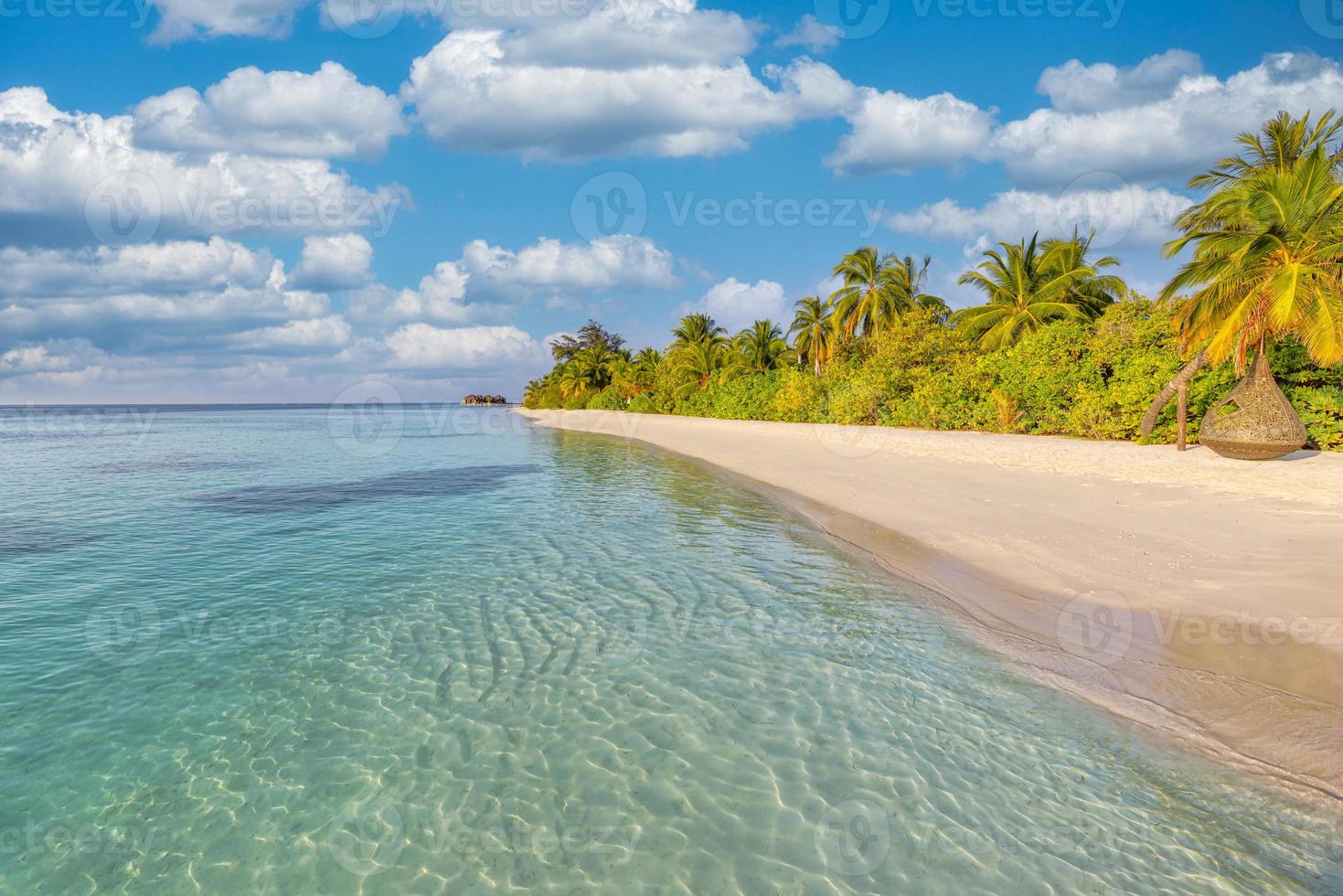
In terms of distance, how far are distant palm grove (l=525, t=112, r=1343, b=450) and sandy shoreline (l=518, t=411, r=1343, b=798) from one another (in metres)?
2.89

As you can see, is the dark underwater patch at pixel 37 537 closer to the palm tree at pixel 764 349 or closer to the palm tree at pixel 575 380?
the palm tree at pixel 764 349

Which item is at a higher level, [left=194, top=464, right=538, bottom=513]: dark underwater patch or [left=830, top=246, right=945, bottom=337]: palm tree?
[left=830, top=246, right=945, bottom=337]: palm tree

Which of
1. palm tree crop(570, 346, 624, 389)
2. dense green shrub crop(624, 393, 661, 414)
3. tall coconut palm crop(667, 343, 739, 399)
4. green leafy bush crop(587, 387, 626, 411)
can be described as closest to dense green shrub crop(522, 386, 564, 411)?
palm tree crop(570, 346, 624, 389)

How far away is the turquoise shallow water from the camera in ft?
12.0

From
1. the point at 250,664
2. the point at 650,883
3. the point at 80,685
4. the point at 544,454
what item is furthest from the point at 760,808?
the point at 544,454

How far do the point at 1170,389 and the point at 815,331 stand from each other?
1329 inches

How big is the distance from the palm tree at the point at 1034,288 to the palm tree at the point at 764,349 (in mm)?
21344

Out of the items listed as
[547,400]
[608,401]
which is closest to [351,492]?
[608,401]

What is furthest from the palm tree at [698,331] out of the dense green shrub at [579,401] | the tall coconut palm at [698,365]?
the dense green shrub at [579,401]

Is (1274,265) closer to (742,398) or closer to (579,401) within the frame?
(742,398)

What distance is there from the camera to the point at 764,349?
55312 millimetres

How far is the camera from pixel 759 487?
1941 centimetres

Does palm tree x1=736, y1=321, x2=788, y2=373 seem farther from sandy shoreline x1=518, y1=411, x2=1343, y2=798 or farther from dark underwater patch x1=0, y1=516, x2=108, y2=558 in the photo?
dark underwater patch x1=0, y1=516, x2=108, y2=558

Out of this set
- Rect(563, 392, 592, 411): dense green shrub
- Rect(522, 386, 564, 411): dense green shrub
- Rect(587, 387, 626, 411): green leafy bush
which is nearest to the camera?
Rect(587, 387, 626, 411): green leafy bush
